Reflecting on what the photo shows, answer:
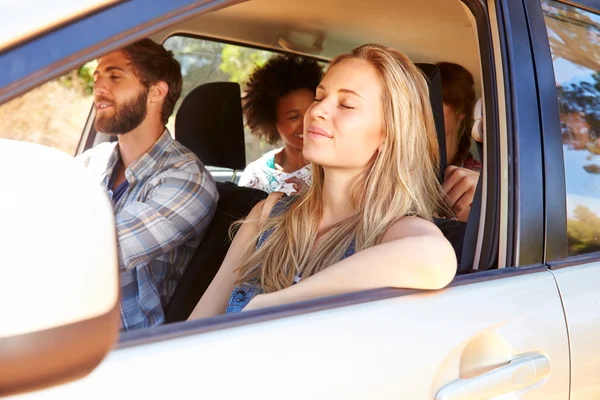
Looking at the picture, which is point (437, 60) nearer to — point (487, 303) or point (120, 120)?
point (120, 120)

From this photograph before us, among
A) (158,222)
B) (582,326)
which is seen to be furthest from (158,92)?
(582,326)

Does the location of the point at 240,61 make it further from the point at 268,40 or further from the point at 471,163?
the point at 471,163

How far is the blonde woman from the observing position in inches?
78.3

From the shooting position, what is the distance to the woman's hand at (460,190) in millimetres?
2254

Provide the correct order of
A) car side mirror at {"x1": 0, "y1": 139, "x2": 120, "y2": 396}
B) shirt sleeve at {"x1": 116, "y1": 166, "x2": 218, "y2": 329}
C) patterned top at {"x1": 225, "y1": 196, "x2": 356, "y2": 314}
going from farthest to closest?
shirt sleeve at {"x1": 116, "y1": 166, "x2": 218, "y2": 329}, patterned top at {"x1": 225, "y1": 196, "x2": 356, "y2": 314}, car side mirror at {"x1": 0, "y1": 139, "x2": 120, "y2": 396}

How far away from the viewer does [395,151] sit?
6.81 ft

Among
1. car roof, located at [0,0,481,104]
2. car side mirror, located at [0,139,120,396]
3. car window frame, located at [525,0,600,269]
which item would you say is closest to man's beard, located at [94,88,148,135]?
car roof, located at [0,0,481,104]

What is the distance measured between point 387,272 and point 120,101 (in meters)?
1.61

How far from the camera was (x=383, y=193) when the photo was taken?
2.03 metres

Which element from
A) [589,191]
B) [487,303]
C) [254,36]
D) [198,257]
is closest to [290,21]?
[254,36]

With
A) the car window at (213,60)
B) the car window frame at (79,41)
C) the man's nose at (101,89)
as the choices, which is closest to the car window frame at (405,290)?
the car window frame at (79,41)

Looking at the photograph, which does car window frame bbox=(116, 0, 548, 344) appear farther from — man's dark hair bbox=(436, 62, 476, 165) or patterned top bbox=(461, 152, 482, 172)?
man's dark hair bbox=(436, 62, 476, 165)

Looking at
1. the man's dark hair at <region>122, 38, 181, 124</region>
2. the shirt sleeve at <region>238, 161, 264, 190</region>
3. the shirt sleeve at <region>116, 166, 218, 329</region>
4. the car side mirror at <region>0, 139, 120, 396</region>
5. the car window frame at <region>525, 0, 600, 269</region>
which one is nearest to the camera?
the car side mirror at <region>0, 139, 120, 396</region>

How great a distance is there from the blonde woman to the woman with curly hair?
4.61 ft
